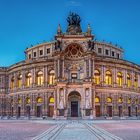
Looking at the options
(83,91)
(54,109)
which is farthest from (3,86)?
(83,91)

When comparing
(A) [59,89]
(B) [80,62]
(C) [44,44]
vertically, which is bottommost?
(A) [59,89]

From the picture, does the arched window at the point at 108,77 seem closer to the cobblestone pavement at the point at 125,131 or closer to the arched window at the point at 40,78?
the arched window at the point at 40,78

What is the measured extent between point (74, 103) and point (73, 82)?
579cm

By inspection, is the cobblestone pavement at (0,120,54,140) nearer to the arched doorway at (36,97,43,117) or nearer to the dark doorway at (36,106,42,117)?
the arched doorway at (36,97,43,117)

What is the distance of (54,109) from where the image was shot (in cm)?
7700

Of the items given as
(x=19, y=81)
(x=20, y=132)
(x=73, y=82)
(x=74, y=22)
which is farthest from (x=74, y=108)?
(x=20, y=132)

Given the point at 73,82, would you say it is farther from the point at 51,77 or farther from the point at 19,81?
the point at 19,81

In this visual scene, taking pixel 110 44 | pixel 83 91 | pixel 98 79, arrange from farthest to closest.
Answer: pixel 110 44
pixel 98 79
pixel 83 91

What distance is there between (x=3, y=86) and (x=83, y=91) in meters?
30.2

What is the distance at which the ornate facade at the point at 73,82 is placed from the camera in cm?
7588

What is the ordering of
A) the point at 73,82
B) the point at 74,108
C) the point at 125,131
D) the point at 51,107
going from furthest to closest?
the point at 51,107
the point at 74,108
the point at 73,82
the point at 125,131

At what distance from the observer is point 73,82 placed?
249 feet

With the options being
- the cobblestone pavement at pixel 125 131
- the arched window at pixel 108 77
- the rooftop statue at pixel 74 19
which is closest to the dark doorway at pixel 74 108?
the arched window at pixel 108 77

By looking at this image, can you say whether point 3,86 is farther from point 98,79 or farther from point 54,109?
point 98,79
